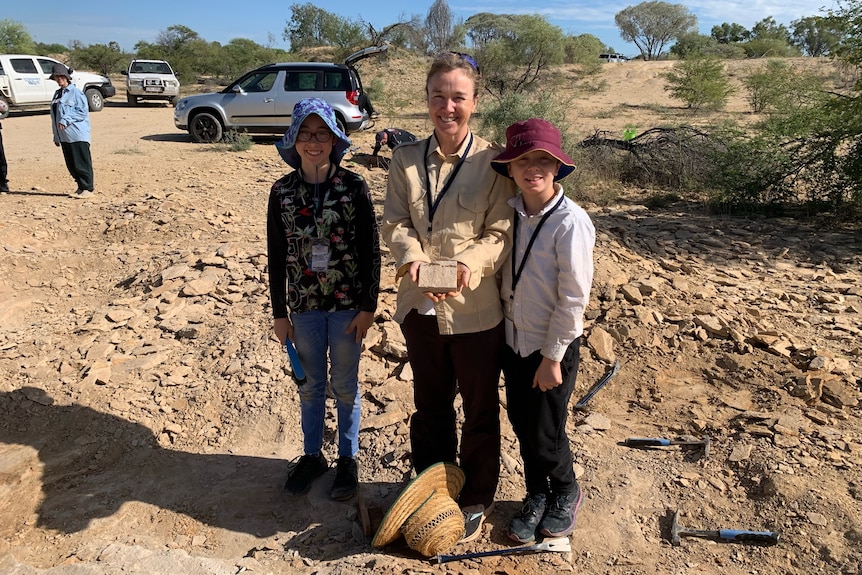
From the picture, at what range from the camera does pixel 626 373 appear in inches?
165

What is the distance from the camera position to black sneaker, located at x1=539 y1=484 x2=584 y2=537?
257 centimetres

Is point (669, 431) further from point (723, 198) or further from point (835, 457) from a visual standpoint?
point (723, 198)

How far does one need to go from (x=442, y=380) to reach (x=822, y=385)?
2737 millimetres

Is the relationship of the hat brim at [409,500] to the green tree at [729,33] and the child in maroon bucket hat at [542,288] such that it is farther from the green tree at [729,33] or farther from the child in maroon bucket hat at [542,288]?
the green tree at [729,33]

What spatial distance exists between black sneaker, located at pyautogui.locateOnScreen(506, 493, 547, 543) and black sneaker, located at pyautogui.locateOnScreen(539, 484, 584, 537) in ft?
0.11

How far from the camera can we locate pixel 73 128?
320 inches

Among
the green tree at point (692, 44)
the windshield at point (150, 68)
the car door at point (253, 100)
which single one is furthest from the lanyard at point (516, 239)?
the green tree at point (692, 44)

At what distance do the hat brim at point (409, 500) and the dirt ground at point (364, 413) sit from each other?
0.31 feet

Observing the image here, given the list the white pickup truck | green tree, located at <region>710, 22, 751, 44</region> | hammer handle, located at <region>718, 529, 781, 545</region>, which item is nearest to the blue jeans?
hammer handle, located at <region>718, 529, 781, 545</region>

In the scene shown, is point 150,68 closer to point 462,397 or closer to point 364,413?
point 364,413

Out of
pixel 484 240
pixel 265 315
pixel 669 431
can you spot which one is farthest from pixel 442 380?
pixel 265 315

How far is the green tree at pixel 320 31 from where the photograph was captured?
29.0m

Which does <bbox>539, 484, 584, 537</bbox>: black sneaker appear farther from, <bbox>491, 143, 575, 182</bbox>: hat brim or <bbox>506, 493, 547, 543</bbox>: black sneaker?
<bbox>491, 143, 575, 182</bbox>: hat brim

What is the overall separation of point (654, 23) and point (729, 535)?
51.0 m
